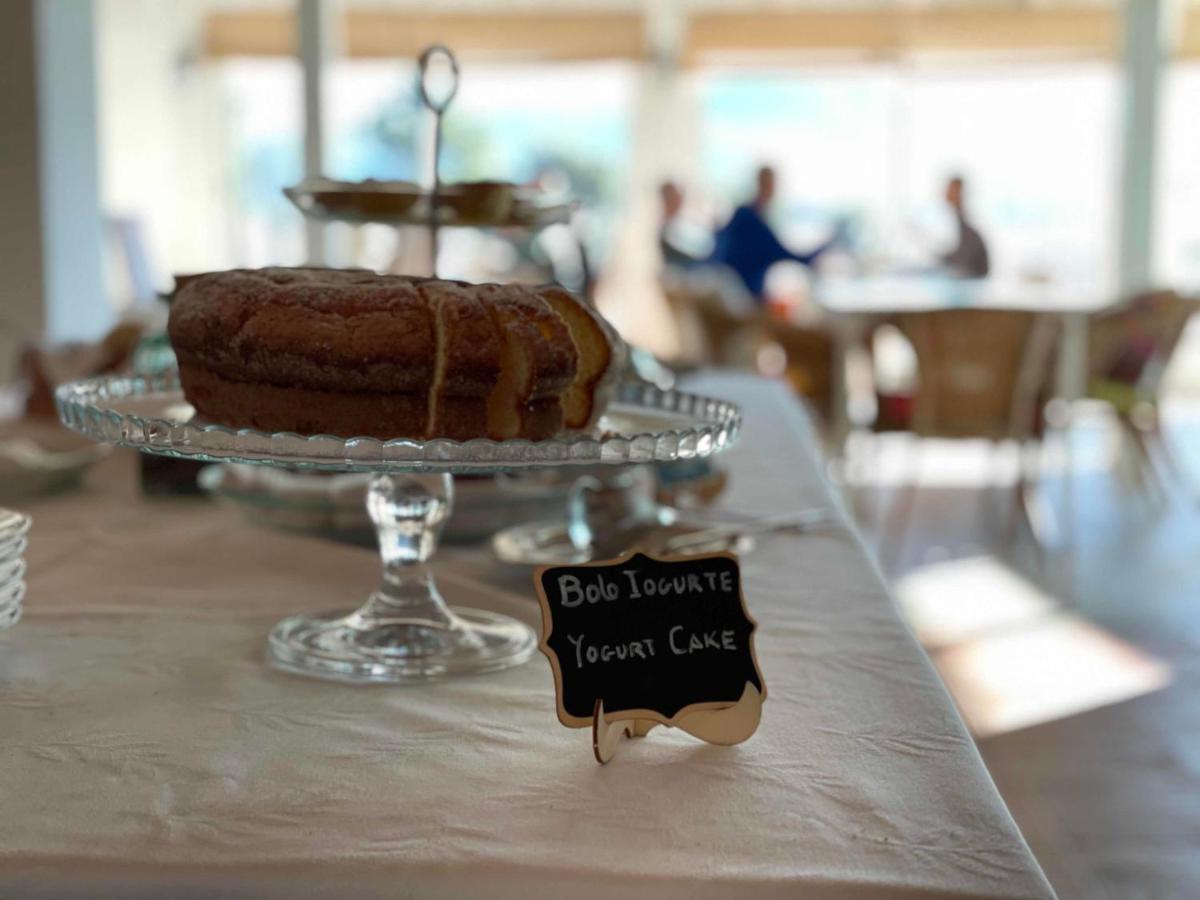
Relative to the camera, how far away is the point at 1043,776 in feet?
7.84

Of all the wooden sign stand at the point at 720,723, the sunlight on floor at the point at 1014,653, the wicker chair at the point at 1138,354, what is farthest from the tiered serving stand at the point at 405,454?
the wicker chair at the point at 1138,354

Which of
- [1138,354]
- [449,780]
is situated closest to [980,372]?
[1138,354]

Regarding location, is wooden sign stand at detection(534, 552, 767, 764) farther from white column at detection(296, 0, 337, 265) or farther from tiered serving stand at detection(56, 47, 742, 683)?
white column at detection(296, 0, 337, 265)

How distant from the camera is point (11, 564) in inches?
34.9

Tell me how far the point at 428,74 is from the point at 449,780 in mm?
684

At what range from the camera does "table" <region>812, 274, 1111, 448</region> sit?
14.5 ft

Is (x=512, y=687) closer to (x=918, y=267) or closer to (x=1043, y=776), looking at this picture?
(x=1043, y=776)

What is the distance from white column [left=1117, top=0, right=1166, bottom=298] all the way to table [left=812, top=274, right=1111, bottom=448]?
936mm

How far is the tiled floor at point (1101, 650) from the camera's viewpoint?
2.09 m

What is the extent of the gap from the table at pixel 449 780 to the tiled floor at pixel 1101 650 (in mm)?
1250

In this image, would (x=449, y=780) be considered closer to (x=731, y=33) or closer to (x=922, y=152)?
(x=731, y=33)

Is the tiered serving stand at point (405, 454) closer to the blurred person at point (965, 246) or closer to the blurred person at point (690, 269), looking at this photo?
the blurred person at point (690, 269)

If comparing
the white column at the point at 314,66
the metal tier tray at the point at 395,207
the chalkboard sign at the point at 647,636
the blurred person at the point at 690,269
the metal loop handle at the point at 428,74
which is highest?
the white column at the point at 314,66

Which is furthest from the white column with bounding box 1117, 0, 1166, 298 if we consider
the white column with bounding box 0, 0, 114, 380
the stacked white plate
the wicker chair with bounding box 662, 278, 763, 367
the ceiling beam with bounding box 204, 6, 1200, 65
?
the stacked white plate
